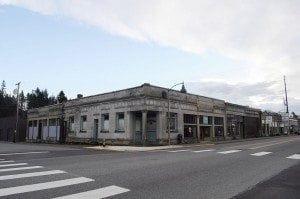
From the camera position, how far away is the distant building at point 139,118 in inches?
1651

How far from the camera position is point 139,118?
42750mm

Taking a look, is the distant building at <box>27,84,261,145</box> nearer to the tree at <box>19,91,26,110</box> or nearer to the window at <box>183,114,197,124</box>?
the window at <box>183,114,197,124</box>

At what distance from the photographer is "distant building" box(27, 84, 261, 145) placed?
138ft

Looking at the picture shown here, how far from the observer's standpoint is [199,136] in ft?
165

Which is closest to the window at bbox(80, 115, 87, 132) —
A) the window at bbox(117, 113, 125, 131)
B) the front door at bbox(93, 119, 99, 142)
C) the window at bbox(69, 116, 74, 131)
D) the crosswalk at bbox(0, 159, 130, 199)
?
the front door at bbox(93, 119, 99, 142)

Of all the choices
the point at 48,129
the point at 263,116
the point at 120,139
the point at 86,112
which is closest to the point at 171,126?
the point at 120,139

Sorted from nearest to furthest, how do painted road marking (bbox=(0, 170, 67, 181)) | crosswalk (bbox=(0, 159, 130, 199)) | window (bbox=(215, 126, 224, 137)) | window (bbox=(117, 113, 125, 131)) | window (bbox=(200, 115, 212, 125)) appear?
crosswalk (bbox=(0, 159, 130, 199)), painted road marking (bbox=(0, 170, 67, 181)), window (bbox=(117, 113, 125, 131)), window (bbox=(200, 115, 212, 125)), window (bbox=(215, 126, 224, 137))

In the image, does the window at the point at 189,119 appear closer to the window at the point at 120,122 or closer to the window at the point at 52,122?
the window at the point at 120,122

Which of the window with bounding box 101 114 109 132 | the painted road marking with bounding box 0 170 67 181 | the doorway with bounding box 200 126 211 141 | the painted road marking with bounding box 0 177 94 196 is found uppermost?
the window with bounding box 101 114 109 132

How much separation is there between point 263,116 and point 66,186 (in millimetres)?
78582

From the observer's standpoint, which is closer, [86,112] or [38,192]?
[38,192]

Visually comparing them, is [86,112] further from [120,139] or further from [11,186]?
[11,186]

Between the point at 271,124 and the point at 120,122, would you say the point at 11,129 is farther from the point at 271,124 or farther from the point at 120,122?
the point at 271,124

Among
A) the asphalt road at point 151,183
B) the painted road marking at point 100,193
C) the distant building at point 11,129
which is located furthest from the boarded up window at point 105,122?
the painted road marking at point 100,193
